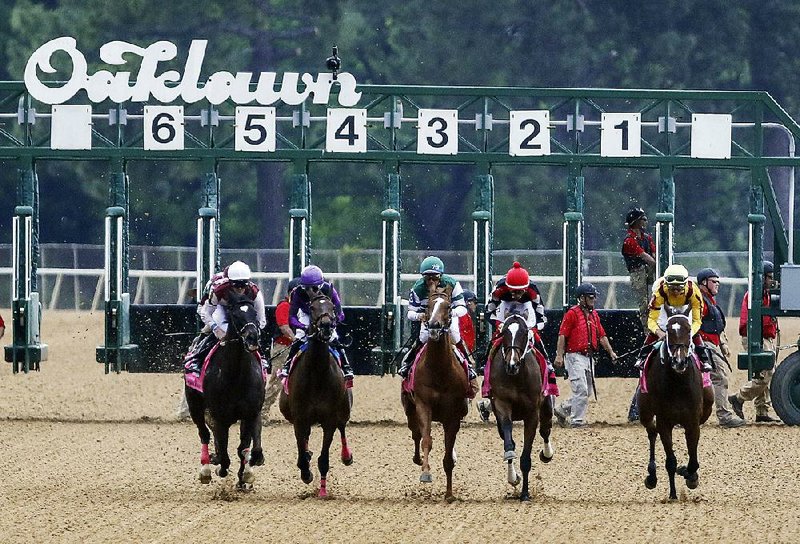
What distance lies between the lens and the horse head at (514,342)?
13258 millimetres

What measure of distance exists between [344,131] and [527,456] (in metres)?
6.83

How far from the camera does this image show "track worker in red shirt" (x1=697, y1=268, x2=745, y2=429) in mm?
18016

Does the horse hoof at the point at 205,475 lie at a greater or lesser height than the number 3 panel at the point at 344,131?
lesser

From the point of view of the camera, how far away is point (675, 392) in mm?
13102

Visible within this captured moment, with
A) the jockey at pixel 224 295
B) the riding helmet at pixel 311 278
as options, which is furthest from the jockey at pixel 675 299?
the jockey at pixel 224 295

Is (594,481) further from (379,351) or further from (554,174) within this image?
(554,174)

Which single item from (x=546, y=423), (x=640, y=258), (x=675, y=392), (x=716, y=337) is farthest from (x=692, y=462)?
(x=640, y=258)

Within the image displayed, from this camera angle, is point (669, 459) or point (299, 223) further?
point (299, 223)

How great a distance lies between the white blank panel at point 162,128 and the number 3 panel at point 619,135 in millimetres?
4389

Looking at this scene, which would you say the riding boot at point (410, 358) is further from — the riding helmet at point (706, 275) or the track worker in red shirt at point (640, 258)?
the track worker in red shirt at point (640, 258)

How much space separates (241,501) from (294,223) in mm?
6745

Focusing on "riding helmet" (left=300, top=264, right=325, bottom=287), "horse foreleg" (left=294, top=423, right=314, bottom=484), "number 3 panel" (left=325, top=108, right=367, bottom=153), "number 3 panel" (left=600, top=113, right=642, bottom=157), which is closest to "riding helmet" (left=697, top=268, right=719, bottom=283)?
"number 3 panel" (left=600, top=113, right=642, bottom=157)

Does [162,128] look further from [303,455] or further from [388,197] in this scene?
[303,455]

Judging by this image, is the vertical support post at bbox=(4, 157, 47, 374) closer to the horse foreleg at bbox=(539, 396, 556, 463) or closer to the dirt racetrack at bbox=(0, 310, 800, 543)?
the dirt racetrack at bbox=(0, 310, 800, 543)
